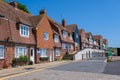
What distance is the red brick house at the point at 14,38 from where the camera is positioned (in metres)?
24.1

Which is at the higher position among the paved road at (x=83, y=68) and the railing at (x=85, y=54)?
the railing at (x=85, y=54)

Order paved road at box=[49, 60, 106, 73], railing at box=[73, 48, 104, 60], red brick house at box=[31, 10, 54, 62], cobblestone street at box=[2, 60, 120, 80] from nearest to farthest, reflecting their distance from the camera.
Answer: cobblestone street at box=[2, 60, 120, 80] → paved road at box=[49, 60, 106, 73] → red brick house at box=[31, 10, 54, 62] → railing at box=[73, 48, 104, 60]

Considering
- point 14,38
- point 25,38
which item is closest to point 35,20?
point 25,38

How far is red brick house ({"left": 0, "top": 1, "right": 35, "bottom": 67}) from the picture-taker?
2414cm

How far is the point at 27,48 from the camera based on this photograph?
97.1 ft

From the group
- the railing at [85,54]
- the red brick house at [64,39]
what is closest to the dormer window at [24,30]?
the red brick house at [64,39]

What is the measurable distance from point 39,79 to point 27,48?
51.1ft

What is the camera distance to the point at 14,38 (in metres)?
26.1

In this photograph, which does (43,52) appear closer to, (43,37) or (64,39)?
(43,37)

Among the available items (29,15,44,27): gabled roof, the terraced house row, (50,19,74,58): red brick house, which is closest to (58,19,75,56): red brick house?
(50,19,74,58): red brick house

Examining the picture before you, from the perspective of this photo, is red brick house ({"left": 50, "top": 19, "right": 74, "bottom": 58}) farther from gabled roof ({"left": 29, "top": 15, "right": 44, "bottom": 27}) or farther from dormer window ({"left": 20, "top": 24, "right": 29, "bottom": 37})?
dormer window ({"left": 20, "top": 24, "right": 29, "bottom": 37})

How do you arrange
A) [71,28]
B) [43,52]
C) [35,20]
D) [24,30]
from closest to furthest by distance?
1. [24,30]
2. [35,20]
3. [43,52]
4. [71,28]

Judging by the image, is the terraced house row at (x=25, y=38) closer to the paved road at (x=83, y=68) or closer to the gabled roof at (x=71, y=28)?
the paved road at (x=83, y=68)

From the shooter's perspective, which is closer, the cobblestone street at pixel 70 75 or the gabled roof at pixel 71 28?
the cobblestone street at pixel 70 75
